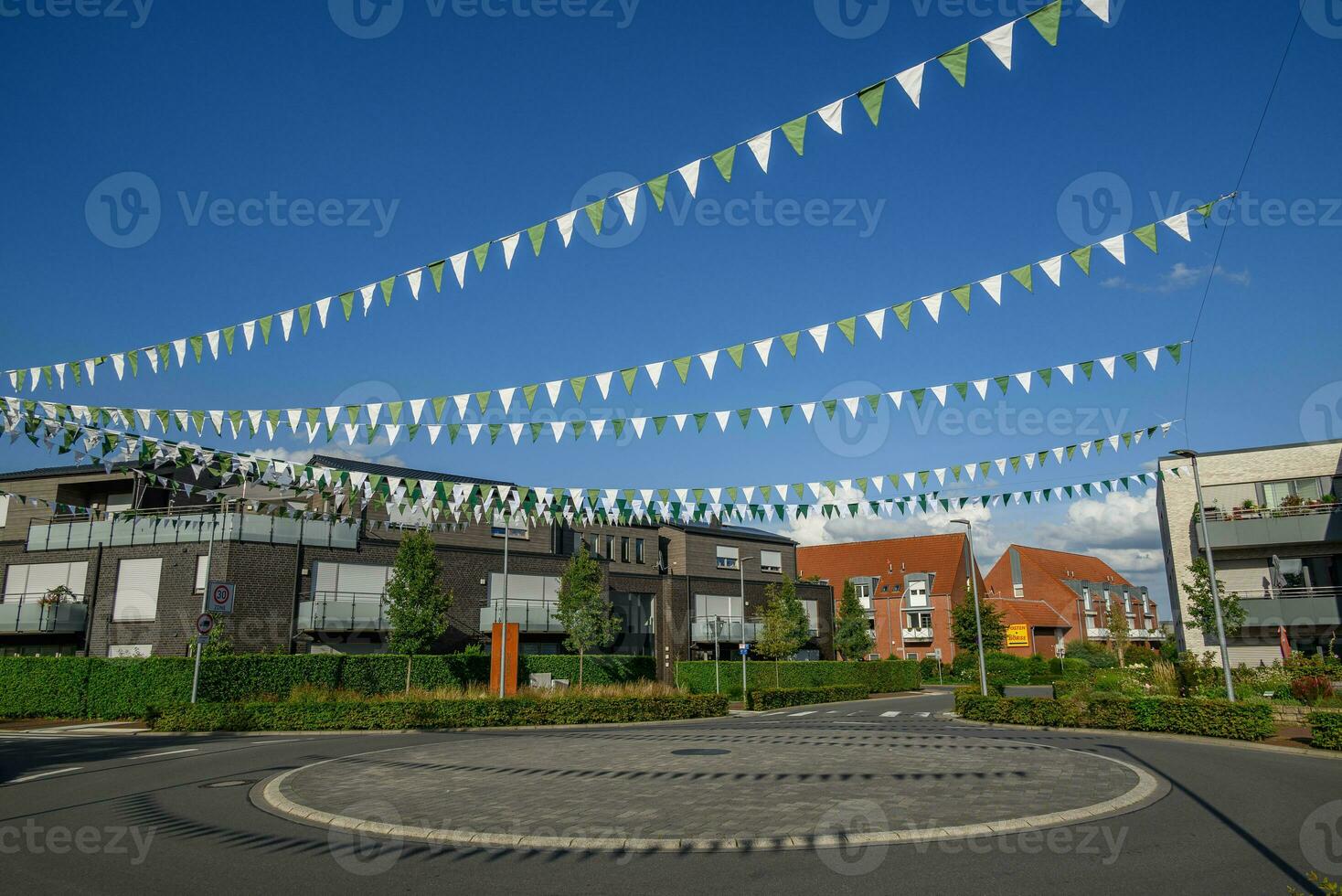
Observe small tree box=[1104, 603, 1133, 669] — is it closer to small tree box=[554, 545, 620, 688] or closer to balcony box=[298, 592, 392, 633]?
small tree box=[554, 545, 620, 688]

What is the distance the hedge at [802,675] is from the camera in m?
42.0

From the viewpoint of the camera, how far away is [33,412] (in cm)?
1461

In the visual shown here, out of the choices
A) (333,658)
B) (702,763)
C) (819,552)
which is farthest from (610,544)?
(819,552)

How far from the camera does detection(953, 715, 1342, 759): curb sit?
669 inches

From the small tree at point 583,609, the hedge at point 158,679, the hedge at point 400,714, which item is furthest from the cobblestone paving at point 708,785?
the small tree at point 583,609

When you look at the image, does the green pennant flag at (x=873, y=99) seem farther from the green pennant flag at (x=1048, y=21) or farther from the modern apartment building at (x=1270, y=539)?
the modern apartment building at (x=1270, y=539)

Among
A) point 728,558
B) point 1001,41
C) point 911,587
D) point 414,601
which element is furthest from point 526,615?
point 911,587

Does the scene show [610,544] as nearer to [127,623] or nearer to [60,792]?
[127,623]

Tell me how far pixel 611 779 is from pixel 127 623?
95.7 feet

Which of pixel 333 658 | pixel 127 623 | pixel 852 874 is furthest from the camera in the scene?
pixel 127 623

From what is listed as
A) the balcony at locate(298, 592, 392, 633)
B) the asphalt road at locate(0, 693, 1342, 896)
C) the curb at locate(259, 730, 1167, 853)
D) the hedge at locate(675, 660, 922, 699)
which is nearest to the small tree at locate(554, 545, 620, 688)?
the hedge at locate(675, 660, 922, 699)

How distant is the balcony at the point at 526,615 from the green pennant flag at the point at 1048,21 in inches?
1365

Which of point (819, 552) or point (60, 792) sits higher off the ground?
point (819, 552)

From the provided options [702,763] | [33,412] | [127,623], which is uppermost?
[33,412]
